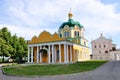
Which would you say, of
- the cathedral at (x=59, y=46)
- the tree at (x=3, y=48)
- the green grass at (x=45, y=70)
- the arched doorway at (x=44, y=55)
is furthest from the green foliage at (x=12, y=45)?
the green grass at (x=45, y=70)

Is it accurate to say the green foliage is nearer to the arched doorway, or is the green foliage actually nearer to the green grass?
the arched doorway

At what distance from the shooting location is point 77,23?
148 ft

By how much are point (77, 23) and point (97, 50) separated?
27.9m

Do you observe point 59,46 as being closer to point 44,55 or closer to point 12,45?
point 44,55

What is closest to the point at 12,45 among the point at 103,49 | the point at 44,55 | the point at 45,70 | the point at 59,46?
the point at 44,55

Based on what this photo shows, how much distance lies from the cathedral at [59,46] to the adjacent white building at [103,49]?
994 inches

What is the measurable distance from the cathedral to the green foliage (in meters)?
6.90

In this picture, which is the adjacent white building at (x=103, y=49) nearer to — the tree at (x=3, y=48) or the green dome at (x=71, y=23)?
the green dome at (x=71, y=23)

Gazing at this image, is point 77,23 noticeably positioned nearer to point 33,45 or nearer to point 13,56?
point 33,45

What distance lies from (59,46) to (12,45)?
17526mm

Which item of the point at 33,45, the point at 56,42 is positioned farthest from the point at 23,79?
the point at 33,45

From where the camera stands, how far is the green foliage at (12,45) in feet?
140

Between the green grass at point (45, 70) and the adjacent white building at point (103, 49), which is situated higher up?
the adjacent white building at point (103, 49)

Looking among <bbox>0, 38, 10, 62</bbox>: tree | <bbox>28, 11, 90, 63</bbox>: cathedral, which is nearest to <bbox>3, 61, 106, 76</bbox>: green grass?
<bbox>28, 11, 90, 63</bbox>: cathedral
